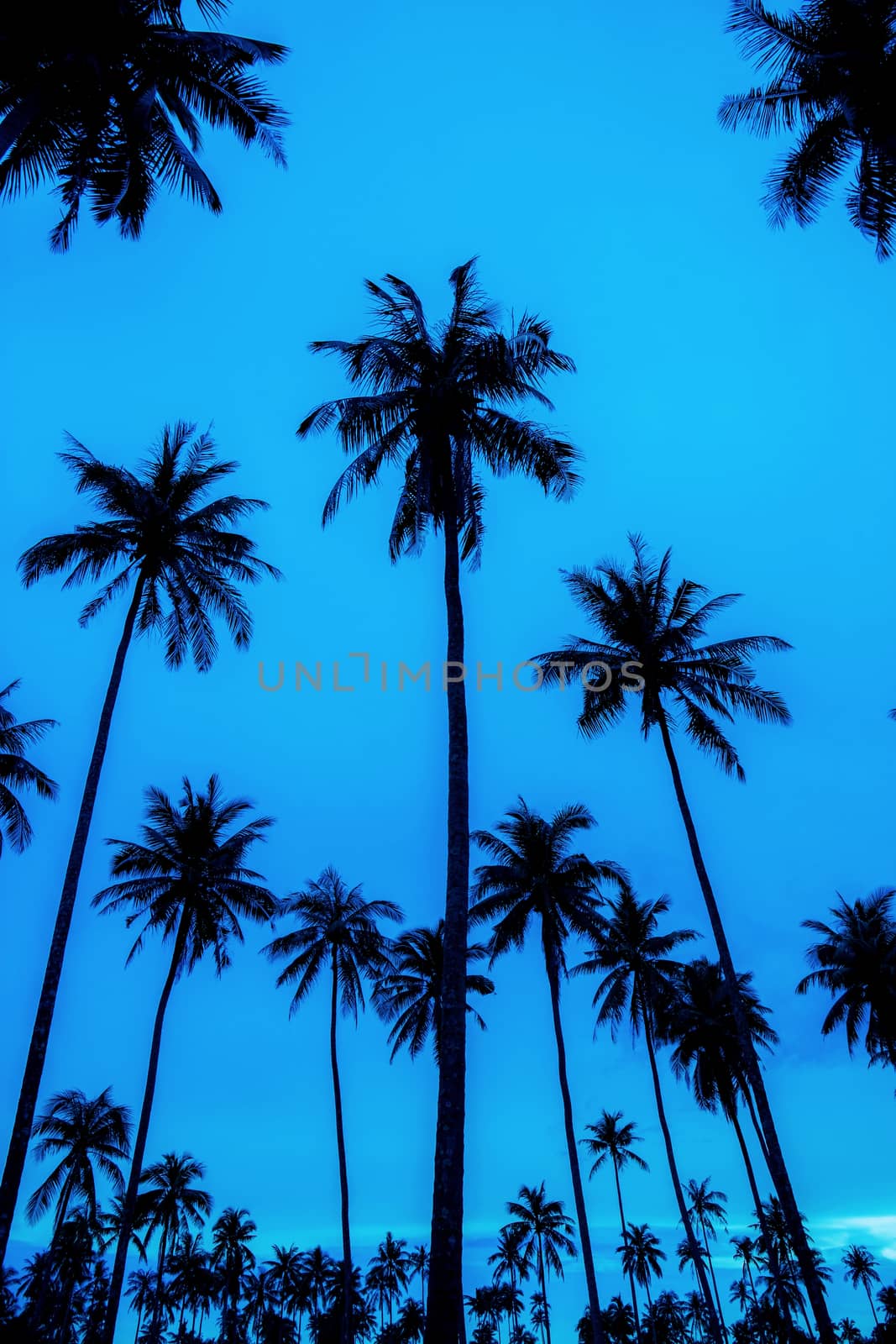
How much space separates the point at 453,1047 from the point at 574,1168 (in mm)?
22030

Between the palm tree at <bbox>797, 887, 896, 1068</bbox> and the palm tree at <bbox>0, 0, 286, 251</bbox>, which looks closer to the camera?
the palm tree at <bbox>0, 0, 286, 251</bbox>

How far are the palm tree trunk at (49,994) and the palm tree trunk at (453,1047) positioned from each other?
6.70 metres

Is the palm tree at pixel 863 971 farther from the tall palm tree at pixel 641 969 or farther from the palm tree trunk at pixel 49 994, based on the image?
the palm tree trunk at pixel 49 994

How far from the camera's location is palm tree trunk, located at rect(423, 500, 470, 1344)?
9.53m

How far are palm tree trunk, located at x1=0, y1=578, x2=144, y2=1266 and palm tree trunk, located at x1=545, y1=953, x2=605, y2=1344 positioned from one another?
17747mm

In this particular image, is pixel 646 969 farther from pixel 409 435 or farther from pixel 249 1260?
pixel 249 1260

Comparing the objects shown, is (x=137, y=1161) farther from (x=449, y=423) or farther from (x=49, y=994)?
(x=449, y=423)

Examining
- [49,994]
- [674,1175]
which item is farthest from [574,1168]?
[49,994]

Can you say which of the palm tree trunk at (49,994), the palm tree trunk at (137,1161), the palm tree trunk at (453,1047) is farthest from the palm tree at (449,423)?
the palm tree trunk at (137,1161)

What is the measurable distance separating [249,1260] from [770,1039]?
43.9 m

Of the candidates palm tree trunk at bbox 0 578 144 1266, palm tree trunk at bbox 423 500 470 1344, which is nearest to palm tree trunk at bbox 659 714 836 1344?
palm tree trunk at bbox 423 500 470 1344

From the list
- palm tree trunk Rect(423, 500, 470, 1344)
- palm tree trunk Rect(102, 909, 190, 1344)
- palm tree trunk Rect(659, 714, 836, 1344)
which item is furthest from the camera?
palm tree trunk Rect(102, 909, 190, 1344)

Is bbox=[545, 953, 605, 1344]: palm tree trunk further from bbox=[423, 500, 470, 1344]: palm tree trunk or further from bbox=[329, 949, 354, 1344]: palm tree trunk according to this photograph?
bbox=[423, 500, 470, 1344]: palm tree trunk

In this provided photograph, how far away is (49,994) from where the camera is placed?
16.0 meters
